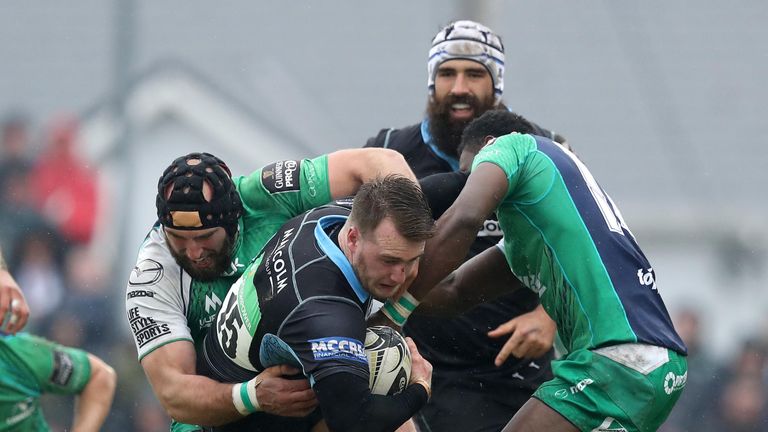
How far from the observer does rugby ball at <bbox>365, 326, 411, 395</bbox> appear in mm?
5055

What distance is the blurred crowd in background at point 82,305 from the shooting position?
10.5 m

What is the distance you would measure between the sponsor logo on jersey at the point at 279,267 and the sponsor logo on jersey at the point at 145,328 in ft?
2.55

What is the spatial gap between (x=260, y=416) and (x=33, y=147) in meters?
6.87

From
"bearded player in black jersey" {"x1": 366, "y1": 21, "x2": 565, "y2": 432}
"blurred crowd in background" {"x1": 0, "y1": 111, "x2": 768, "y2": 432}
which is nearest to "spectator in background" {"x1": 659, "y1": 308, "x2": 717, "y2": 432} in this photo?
"blurred crowd in background" {"x1": 0, "y1": 111, "x2": 768, "y2": 432}

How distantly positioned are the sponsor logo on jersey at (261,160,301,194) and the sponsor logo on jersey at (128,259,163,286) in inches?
24.2

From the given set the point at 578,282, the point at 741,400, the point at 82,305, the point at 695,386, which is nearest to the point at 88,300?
the point at 82,305

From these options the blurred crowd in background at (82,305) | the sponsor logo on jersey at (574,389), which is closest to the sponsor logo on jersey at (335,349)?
the sponsor logo on jersey at (574,389)

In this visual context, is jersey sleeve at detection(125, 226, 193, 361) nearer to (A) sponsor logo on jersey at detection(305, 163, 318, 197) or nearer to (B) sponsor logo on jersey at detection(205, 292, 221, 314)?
(B) sponsor logo on jersey at detection(205, 292, 221, 314)

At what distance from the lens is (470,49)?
7031 mm

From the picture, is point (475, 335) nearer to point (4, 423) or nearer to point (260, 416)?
point (260, 416)

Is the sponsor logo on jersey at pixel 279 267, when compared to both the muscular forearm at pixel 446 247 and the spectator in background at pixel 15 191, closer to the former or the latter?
the muscular forearm at pixel 446 247

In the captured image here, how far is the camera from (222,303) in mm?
5797

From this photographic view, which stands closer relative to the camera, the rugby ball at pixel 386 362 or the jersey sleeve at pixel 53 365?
the rugby ball at pixel 386 362

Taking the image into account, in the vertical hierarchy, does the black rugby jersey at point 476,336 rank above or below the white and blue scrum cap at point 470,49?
below
